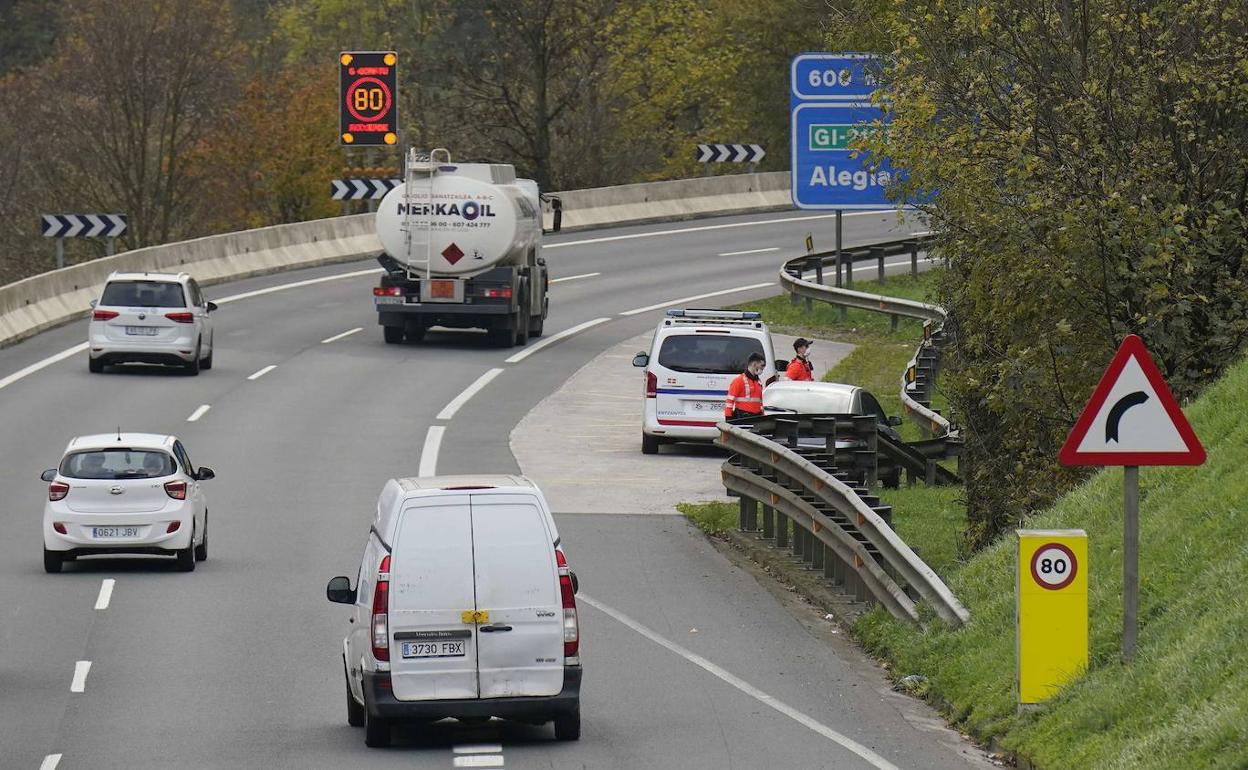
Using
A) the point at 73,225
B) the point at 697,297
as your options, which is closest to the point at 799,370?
the point at 697,297

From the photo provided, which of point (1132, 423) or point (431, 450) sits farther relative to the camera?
point (431, 450)

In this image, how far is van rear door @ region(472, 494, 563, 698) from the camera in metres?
13.9

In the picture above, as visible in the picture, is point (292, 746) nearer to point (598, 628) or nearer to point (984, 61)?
point (598, 628)

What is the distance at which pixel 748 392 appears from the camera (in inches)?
1120

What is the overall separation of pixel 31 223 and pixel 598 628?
56884 millimetres

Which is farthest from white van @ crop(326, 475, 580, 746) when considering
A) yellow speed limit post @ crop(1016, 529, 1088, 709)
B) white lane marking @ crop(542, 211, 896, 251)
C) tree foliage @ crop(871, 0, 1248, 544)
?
white lane marking @ crop(542, 211, 896, 251)

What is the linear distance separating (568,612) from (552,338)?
30423 millimetres

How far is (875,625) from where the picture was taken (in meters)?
17.9

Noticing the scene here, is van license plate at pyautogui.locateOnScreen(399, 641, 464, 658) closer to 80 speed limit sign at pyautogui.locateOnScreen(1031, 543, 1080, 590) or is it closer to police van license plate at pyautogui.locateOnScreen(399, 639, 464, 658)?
police van license plate at pyautogui.locateOnScreen(399, 639, 464, 658)

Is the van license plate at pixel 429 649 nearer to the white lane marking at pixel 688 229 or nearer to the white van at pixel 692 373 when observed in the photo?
the white van at pixel 692 373

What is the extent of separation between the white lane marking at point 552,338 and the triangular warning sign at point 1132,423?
2845 cm

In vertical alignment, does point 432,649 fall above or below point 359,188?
below

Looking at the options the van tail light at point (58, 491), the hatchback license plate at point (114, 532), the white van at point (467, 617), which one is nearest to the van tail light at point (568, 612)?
the white van at point (467, 617)

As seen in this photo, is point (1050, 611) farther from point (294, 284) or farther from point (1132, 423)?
point (294, 284)
